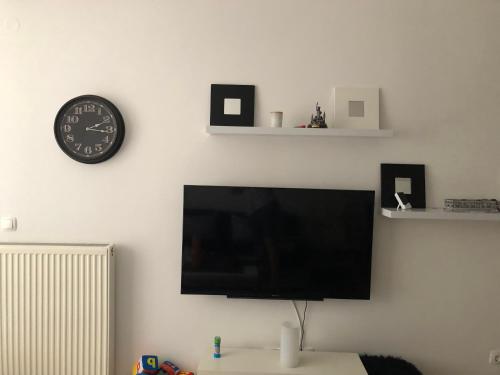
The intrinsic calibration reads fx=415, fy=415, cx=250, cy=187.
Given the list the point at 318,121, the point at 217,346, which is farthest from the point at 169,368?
the point at 318,121

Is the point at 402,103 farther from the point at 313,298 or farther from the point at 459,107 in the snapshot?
the point at 313,298

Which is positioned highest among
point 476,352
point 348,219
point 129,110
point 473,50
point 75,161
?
point 473,50

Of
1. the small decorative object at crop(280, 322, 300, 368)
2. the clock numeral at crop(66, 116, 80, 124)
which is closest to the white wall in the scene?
the clock numeral at crop(66, 116, 80, 124)

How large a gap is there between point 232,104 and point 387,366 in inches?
69.8

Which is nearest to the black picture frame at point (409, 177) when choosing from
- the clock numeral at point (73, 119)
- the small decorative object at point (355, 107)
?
the small decorative object at point (355, 107)

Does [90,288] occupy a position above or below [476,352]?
above

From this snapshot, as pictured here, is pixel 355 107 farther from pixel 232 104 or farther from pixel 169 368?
pixel 169 368

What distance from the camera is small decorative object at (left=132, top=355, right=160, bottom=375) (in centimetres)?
242

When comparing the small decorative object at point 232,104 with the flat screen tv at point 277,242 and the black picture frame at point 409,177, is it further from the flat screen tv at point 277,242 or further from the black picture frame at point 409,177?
the black picture frame at point 409,177

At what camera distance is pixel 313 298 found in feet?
8.00

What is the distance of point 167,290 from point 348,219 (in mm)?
1183

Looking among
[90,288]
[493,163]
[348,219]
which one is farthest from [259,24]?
[90,288]

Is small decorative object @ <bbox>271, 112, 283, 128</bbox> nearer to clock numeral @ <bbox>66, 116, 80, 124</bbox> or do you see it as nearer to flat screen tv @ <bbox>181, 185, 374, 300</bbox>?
flat screen tv @ <bbox>181, 185, 374, 300</bbox>

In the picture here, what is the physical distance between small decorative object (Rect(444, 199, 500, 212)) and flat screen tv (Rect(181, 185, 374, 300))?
430 mm
